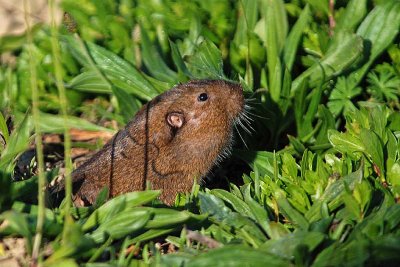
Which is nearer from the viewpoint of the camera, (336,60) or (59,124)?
(336,60)

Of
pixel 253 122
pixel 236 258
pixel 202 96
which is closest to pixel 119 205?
pixel 236 258

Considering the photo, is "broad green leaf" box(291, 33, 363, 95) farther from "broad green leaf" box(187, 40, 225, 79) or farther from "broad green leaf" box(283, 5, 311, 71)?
"broad green leaf" box(187, 40, 225, 79)

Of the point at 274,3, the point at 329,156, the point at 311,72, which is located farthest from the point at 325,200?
the point at 274,3

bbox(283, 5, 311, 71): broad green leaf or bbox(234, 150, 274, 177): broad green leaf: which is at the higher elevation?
bbox(283, 5, 311, 71): broad green leaf

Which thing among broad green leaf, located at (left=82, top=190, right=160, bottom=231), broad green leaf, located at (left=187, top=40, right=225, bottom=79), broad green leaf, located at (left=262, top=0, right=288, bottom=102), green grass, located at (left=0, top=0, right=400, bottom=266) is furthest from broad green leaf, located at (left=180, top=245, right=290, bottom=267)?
broad green leaf, located at (left=187, top=40, right=225, bottom=79)

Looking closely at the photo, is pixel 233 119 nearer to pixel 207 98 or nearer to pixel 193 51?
pixel 207 98

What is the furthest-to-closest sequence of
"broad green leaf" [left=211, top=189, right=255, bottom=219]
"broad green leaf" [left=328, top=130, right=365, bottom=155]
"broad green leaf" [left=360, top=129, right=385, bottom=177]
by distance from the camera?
"broad green leaf" [left=328, top=130, right=365, bottom=155], "broad green leaf" [left=360, top=129, right=385, bottom=177], "broad green leaf" [left=211, top=189, right=255, bottom=219]

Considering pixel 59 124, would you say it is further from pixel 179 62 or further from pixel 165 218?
pixel 165 218
